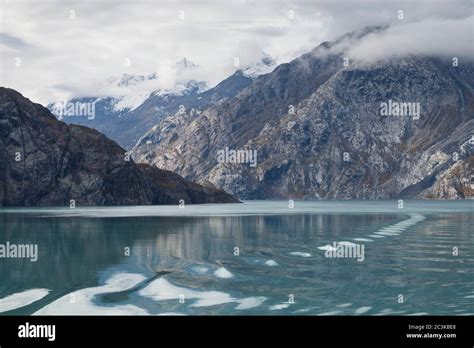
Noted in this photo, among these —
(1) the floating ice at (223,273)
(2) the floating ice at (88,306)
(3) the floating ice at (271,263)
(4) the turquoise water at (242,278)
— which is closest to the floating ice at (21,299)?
(4) the turquoise water at (242,278)

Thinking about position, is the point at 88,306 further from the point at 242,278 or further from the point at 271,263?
the point at 271,263

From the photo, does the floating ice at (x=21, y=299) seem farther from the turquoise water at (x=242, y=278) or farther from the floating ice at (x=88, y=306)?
the floating ice at (x=88, y=306)
